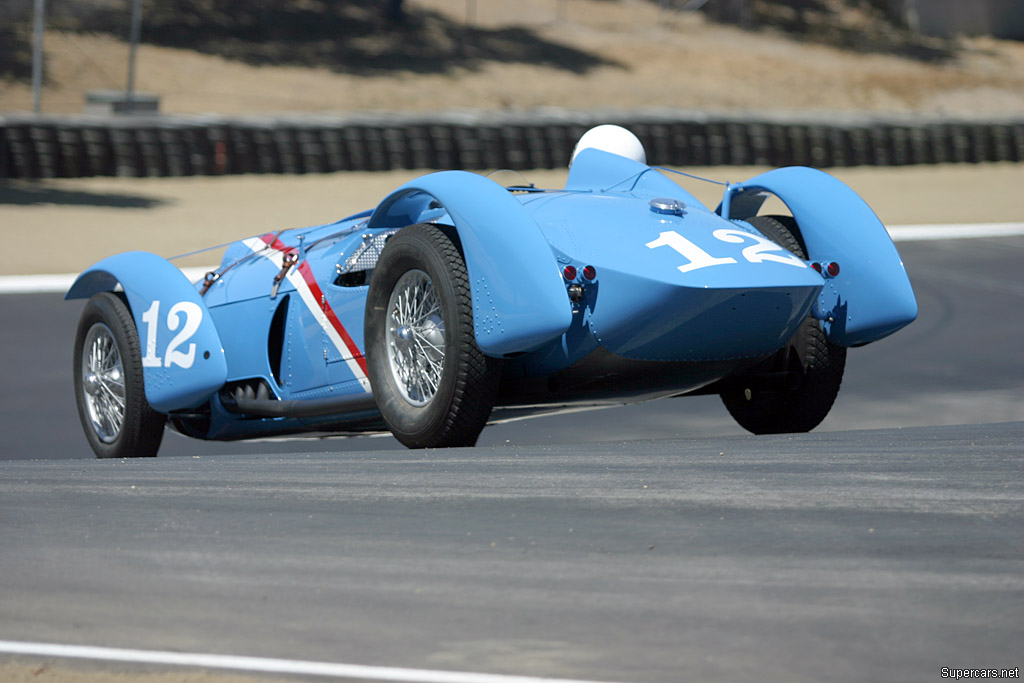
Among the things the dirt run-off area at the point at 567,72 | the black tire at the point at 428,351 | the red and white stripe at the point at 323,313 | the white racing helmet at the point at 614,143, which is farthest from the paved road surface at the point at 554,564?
the dirt run-off area at the point at 567,72

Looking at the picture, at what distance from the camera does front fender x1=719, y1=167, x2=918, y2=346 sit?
5.27 meters

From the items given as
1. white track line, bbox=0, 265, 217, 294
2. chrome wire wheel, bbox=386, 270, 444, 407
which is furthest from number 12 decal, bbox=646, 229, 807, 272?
white track line, bbox=0, 265, 217, 294

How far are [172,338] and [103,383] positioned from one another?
0.66 metres

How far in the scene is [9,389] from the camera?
25.5 feet

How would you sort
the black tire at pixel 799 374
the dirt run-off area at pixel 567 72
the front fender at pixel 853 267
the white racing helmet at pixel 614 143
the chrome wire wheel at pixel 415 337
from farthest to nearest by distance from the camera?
the dirt run-off area at pixel 567 72 < the white racing helmet at pixel 614 143 < the black tire at pixel 799 374 < the front fender at pixel 853 267 < the chrome wire wheel at pixel 415 337

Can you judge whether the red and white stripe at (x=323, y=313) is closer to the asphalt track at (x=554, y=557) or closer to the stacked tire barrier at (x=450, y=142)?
the asphalt track at (x=554, y=557)

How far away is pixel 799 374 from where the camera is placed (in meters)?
5.46

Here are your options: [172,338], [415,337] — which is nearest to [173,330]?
[172,338]

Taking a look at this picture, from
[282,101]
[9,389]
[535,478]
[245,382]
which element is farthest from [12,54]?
[535,478]

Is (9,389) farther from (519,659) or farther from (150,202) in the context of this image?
(150,202)

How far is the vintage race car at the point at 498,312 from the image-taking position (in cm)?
457

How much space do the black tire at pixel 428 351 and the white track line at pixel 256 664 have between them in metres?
2.07

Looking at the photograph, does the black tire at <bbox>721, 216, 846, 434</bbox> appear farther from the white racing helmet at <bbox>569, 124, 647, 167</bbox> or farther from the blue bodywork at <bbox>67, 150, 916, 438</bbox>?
the white racing helmet at <bbox>569, 124, 647, 167</bbox>

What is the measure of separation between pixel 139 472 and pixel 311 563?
5.13ft
